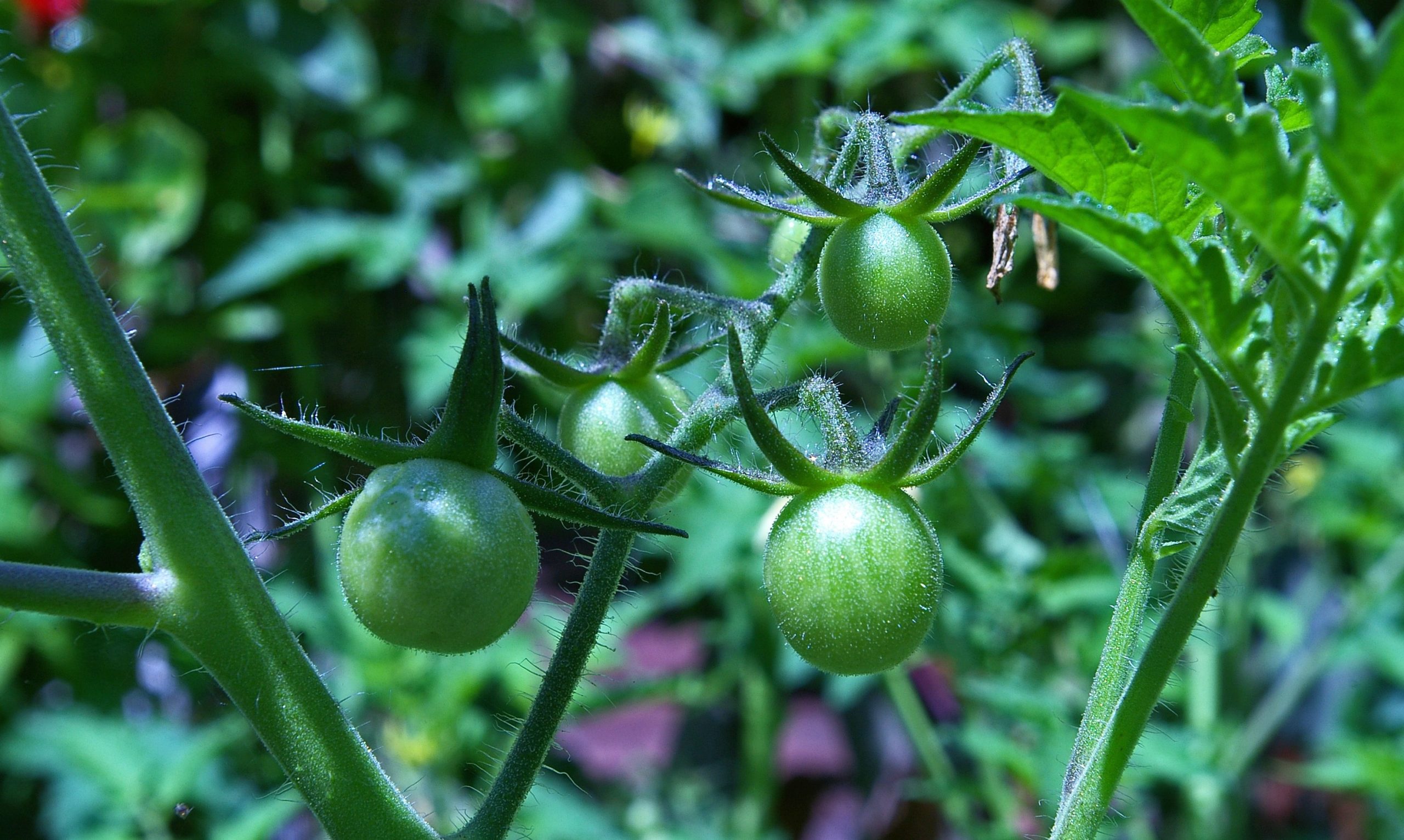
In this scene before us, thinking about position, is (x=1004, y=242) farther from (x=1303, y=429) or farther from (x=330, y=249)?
(x=330, y=249)

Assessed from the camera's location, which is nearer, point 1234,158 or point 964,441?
point 1234,158

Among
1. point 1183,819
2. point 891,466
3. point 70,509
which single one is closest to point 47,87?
point 70,509

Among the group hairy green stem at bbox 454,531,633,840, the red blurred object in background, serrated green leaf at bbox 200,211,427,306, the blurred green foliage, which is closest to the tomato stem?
hairy green stem at bbox 454,531,633,840

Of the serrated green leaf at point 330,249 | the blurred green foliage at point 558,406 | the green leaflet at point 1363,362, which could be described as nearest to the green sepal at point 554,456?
the green leaflet at point 1363,362

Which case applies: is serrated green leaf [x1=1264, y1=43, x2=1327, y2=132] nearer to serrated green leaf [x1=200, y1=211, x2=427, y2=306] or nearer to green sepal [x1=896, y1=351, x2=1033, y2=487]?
green sepal [x1=896, y1=351, x2=1033, y2=487]

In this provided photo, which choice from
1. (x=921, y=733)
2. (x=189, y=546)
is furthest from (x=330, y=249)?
(x=189, y=546)

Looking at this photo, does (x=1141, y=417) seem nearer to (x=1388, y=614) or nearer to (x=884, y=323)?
(x=1388, y=614)
